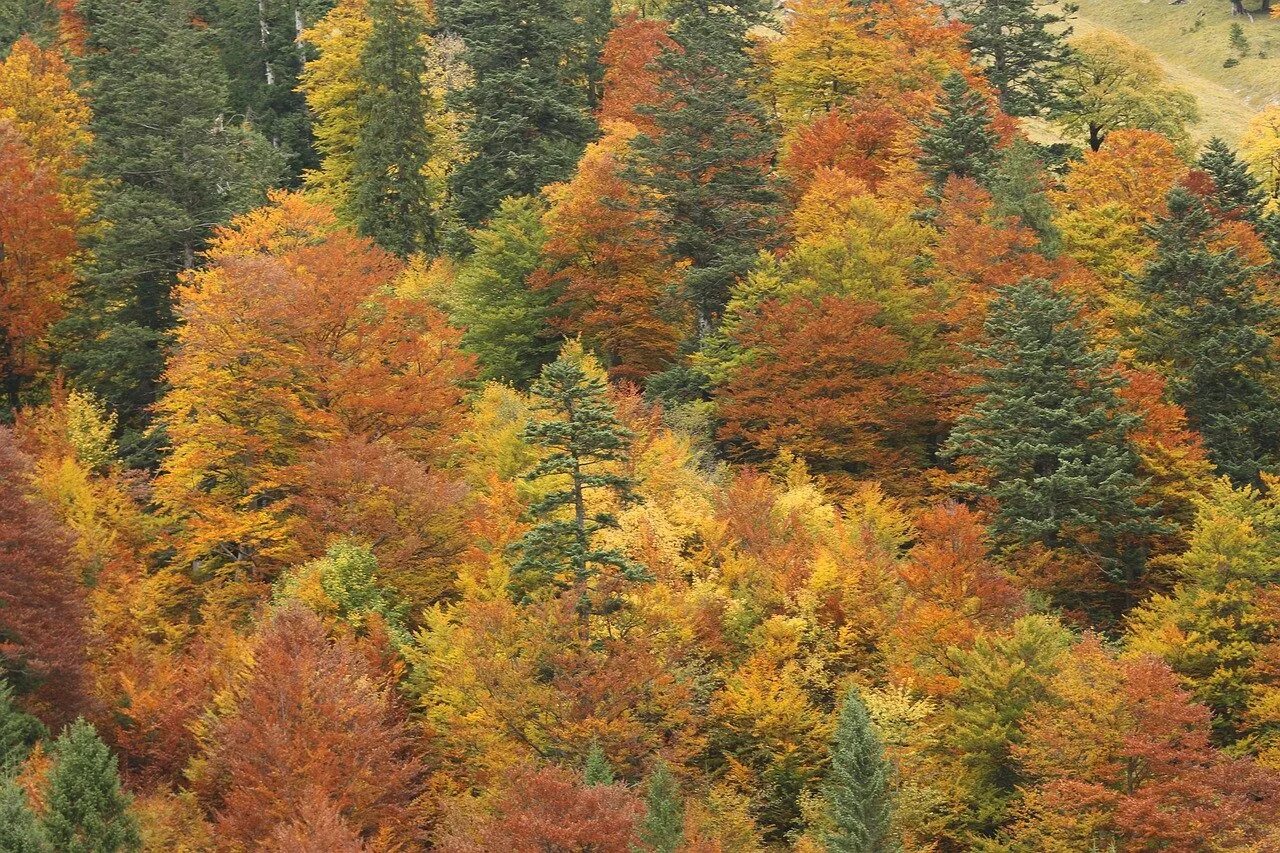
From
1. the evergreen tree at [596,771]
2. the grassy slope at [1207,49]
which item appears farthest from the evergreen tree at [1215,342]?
the grassy slope at [1207,49]

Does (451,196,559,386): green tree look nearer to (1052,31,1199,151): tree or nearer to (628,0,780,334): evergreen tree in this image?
(628,0,780,334): evergreen tree

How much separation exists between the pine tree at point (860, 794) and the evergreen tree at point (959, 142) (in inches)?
1213

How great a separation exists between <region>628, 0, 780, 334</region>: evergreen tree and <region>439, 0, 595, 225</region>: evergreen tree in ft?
27.2

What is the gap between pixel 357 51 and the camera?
239 ft

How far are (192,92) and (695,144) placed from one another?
23.8m

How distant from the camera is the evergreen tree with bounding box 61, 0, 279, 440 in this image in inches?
2253

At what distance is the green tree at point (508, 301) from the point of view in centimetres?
5925

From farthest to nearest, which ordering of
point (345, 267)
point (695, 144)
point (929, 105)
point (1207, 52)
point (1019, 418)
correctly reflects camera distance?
point (1207, 52)
point (929, 105)
point (695, 144)
point (345, 267)
point (1019, 418)

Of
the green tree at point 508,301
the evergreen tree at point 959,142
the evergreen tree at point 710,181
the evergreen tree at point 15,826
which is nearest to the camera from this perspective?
the evergreen tree at point 15,826

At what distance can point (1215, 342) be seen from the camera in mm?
48062

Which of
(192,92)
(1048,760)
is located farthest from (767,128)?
(1048,760)

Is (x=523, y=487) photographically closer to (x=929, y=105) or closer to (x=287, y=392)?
(x=287, y=392)

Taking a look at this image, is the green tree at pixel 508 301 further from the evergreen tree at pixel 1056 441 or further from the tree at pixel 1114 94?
the tree at pixel 1114 94

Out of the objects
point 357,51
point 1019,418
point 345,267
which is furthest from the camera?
point 357,51
